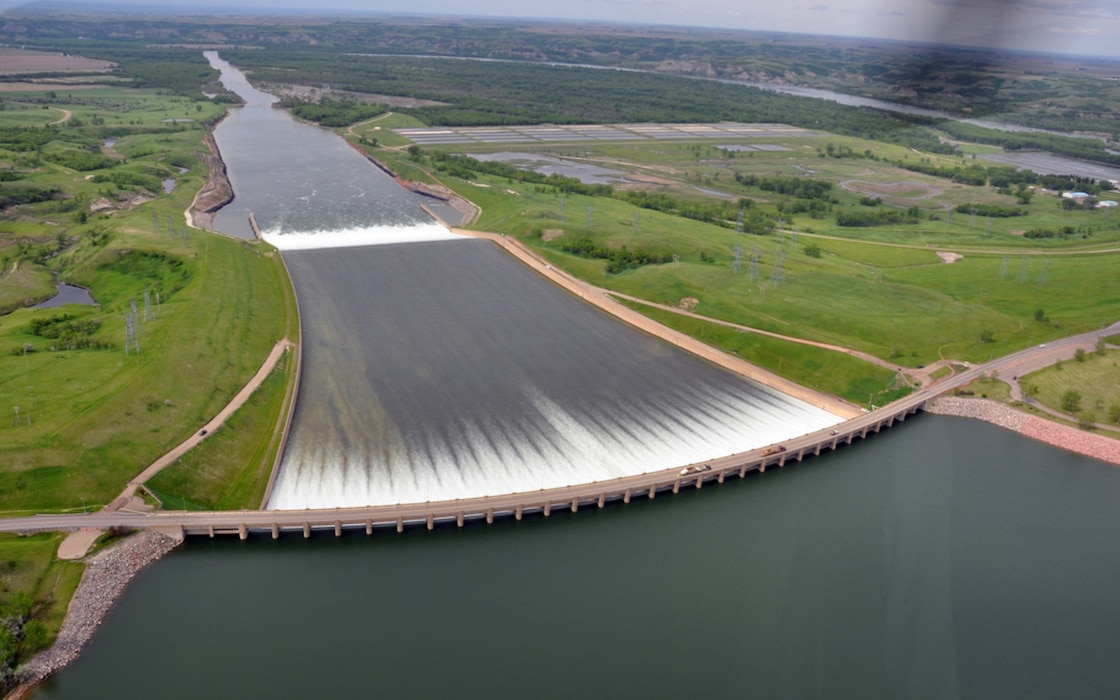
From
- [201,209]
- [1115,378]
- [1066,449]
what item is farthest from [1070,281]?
[201,209]

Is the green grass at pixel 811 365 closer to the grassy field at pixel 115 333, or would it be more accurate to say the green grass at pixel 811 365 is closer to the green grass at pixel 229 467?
the green grass at pixel 229 467

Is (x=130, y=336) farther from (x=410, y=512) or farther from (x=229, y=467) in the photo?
(x=410, y=512)

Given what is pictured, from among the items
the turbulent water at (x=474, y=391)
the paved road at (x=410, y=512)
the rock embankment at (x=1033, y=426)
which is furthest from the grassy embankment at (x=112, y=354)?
the rock embankment at (x=1033, y=426)

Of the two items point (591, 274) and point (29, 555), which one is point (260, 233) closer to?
point (591, 274)

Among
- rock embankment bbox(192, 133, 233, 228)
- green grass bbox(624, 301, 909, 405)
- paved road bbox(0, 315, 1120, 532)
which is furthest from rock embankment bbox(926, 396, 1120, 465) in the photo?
rock embankment bbox(192, 133, 233, 228)

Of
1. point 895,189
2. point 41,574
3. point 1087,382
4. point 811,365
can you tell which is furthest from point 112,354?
point 895,189

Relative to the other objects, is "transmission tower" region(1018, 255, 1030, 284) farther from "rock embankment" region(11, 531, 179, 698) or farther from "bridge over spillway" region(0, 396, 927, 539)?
"rock embankment" region(11, 531, 179, 698)

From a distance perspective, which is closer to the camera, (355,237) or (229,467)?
(229,467)
